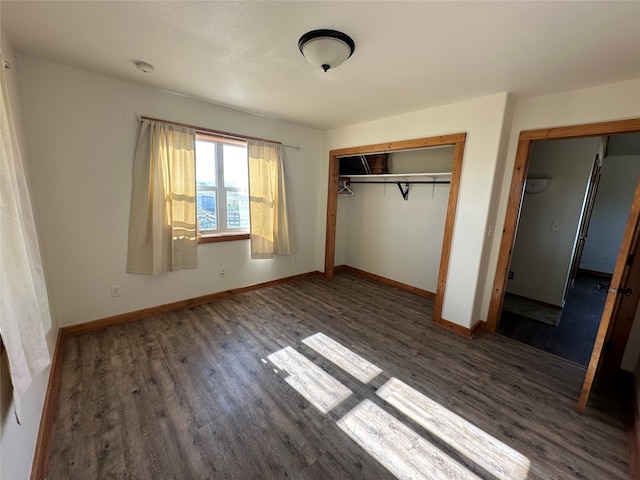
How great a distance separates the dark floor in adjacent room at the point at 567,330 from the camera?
2.65 meters

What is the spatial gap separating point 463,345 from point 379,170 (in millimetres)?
2683

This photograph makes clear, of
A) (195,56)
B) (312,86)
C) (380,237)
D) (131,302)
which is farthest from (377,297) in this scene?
(195,56)

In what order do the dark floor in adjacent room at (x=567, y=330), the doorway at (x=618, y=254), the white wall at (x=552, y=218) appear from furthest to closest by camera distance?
the white wall at (x=552, y=218), the dark floor in adjacent room at (x=567, y=330), the doorway at (x=618, y=254)

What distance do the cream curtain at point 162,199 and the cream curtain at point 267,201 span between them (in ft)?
2.62

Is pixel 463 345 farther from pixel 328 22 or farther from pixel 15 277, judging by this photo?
pixel 15 277

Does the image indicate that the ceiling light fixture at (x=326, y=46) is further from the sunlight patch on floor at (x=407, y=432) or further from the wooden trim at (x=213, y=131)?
the sunlight patch on floor at (x=407, y=432)

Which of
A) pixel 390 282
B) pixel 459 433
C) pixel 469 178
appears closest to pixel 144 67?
pixel 469 178

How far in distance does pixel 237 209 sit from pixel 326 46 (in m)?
2.48

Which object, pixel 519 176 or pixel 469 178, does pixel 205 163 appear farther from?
pixel 519 176

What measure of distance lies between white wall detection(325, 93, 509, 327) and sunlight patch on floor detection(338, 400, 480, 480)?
5.30 feet

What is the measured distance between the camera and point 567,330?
10.0 feet

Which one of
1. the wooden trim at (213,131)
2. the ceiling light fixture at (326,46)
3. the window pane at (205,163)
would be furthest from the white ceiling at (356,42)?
the window pane at (205,163)

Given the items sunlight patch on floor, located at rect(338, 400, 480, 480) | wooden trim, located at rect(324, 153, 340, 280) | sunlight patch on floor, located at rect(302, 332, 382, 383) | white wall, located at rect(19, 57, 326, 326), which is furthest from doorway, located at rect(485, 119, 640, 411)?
white wall, located at rect(19, 57, 326, 326)

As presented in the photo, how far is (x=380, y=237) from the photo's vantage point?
14.7ft
